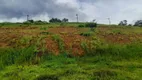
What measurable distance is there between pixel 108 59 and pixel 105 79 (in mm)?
3828

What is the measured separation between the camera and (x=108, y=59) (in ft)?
59.7

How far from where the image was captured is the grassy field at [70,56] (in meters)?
15.3

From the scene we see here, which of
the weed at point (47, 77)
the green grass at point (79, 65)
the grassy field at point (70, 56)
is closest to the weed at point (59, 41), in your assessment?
the grassy field at point (70, 56)

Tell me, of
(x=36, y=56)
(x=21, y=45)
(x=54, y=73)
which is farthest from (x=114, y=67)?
(x=21, y=45)

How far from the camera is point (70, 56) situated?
18.6 meters

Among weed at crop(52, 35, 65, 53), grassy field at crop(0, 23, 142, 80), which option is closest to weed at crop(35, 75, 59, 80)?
grassy field at crop(0, 23, 142, 80)

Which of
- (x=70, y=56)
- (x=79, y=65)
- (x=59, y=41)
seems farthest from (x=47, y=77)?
(x=59, y=41)

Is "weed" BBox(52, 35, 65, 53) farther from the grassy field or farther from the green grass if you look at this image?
the green grass

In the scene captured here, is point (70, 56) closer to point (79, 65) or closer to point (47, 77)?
point (79, 65)

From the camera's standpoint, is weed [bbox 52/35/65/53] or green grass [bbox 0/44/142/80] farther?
weed [bbox 52/35/65/53]

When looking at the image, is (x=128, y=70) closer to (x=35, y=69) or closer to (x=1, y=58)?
(x=35, y=69)

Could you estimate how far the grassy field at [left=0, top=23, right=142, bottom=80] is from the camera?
1527cm

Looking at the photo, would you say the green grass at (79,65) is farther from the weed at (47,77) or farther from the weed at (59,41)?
the weed at (59,41)

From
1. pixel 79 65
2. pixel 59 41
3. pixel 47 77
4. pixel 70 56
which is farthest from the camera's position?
pixel 59 41
